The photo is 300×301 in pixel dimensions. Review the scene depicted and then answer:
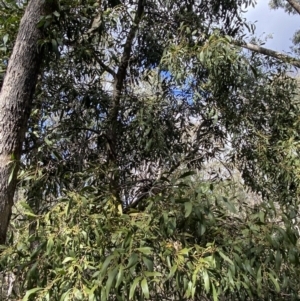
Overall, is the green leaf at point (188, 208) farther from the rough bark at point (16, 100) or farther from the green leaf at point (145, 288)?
the rough bark at point (16, 100)

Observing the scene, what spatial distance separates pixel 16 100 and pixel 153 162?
110cm

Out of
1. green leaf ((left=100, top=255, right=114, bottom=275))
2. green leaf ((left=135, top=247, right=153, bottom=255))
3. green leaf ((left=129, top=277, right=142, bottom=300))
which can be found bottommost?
green leaf ((left=129, top=277, right=142, bottom=300))

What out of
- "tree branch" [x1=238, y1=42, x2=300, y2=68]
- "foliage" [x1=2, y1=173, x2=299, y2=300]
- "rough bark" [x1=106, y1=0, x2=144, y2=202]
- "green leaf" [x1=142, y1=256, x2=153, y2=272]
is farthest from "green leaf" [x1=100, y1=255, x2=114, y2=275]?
"tree branch" [x1=238, y1=42, x2=300, y2=68]

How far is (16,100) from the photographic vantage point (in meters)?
1.58

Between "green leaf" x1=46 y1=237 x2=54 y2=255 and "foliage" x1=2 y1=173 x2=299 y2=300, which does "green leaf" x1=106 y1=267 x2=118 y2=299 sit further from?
"green leaf" x1=46 y1=237 x2=54 y2=255

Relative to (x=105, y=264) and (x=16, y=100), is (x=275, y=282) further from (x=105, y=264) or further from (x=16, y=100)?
(x=16, y=100)

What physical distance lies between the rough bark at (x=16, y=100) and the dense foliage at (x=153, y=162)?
3.1 inches

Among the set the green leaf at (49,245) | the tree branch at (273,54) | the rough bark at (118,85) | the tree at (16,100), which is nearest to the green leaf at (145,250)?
the green leaf at (49,245)

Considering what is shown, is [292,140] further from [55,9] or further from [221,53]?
[55,9]

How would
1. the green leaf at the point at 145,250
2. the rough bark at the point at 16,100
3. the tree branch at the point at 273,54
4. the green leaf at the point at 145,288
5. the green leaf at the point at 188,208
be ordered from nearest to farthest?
the green leaf at the point at 145,288 → the green leaf at the point at 145,250 → the green leaf at the point at 188,208 → the rough bark at the point at 16,100 → the tree branch at the point at 273,54

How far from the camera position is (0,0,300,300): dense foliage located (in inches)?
47.5

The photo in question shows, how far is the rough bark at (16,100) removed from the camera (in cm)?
150

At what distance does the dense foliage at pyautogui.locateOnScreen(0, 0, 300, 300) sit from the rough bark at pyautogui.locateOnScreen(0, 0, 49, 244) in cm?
8

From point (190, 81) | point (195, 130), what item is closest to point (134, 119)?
A: point (190, 81)
